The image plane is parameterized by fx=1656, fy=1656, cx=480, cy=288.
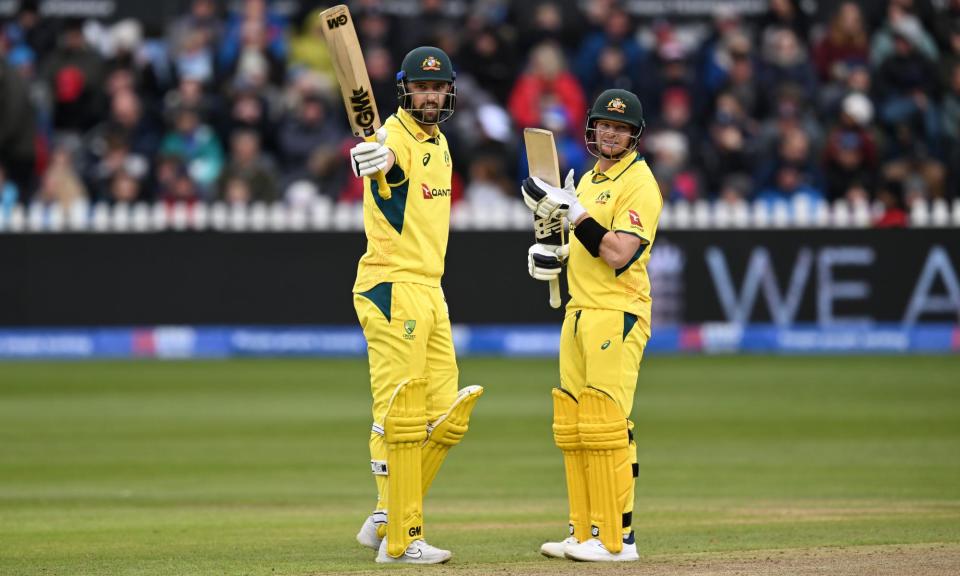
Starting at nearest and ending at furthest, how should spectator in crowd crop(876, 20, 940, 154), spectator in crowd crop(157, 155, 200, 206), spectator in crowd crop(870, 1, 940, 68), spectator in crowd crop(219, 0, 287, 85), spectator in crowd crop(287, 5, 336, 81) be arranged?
spectator in crowd crop(157, 155, 200, 206) < spectator in crowd crop(219, 0, 287, 85) < spectator in crowd crop(876, 20, 940, 154) < spectator in crowd crop(287, 5, 336, 81) < spectator in crowd crop(870, 1, 940, 68)

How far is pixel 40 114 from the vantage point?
18.8 meters

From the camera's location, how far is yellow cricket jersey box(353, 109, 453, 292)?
716 centimetres

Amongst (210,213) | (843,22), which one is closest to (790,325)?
(843,22)

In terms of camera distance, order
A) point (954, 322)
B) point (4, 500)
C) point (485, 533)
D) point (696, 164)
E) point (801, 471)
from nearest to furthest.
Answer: point (485, 533) → point (4, 500) → point (801, 471) → point (954, 322) → point (696, 164)

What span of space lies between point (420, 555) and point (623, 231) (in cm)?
163

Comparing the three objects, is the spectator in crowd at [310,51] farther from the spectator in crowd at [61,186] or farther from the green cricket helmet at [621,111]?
the green cricket helmet at [621,111]

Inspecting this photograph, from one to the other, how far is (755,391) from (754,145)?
4.64 m

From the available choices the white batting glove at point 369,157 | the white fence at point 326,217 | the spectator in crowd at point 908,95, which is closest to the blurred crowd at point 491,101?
the spectator in crowd at point 908,95

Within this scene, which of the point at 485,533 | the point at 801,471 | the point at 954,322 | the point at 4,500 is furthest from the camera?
the point at 954,322

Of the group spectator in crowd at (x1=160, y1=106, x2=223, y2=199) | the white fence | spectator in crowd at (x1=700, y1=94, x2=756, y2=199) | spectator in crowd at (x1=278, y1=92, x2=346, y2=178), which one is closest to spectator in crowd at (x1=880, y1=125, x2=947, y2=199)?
the white fence

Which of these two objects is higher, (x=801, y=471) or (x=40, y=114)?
(x=40, y=114)

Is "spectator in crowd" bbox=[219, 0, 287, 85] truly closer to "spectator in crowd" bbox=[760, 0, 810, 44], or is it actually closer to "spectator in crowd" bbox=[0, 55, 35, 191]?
"spectator in crowd" bbox=[0, 55, 35, 191]

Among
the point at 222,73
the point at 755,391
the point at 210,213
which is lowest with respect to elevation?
the point at 755,391

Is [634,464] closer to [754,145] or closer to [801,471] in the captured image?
[801,471]
